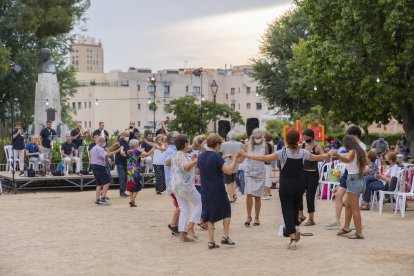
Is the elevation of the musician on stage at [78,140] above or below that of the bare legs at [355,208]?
above

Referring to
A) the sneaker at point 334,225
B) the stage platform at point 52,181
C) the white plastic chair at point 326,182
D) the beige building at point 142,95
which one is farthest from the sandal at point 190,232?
the beige building at point 142,95

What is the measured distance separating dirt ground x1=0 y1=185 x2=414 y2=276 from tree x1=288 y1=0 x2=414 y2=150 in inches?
585

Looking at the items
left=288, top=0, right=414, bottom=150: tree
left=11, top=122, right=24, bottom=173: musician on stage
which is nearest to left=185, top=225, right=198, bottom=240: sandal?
left=11, top=122, right=24, bottom=173: musician on stage

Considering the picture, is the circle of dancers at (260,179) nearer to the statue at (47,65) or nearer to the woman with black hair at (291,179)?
the woman with black hair at (291,179)

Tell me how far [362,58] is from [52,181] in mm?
14760

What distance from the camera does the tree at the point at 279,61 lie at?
4972 cm

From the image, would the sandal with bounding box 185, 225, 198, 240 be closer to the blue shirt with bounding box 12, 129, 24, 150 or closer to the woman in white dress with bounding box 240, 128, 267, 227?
the woman in white dress with bounding box 240, 128, 267, 227

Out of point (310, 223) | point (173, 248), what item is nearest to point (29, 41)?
point (310, 223)

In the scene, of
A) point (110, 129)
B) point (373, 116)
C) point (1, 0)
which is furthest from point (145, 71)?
point (373, 116)

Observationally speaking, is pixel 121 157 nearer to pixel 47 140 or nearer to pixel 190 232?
pixel 47 140

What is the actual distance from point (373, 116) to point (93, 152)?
20458 millimetres

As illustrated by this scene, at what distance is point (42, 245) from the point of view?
11.8m

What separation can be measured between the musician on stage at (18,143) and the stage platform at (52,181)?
699 mm

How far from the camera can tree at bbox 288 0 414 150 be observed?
2969cm
